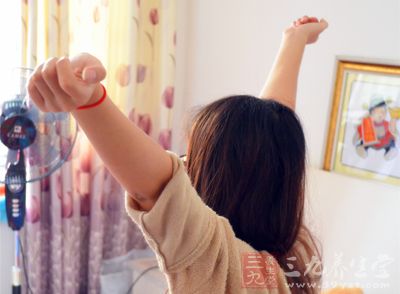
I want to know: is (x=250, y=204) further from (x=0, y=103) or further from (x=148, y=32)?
(x=148, y=32)

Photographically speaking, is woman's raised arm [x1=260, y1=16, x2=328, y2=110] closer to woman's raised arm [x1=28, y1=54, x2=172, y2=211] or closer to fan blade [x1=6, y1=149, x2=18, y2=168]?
woman's raised arm [x1=28, y1=54, x2=172, y2=211]

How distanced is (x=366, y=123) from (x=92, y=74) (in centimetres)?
160

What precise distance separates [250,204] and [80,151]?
1.47m

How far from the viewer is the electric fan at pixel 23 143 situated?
1.63 meters

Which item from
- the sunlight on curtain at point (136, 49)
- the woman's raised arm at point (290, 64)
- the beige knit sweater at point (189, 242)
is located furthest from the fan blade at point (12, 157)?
the beige knit sweater at point (189, 242)

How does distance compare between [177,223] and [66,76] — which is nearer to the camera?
[66,76]

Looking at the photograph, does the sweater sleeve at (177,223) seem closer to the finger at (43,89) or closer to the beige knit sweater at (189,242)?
the beige knit sweater at (189,242)

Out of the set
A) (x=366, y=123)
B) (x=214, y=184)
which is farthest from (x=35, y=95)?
(x=366, y=123)

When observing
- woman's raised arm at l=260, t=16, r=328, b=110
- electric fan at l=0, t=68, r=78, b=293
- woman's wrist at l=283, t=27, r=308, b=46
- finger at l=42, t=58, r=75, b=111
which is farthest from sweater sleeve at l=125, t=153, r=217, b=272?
electric fan at l=0, t=68, r=78, b=293

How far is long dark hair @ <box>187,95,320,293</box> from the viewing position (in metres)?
0.90

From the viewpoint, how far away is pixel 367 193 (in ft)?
6.38

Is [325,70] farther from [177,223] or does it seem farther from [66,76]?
[66,76]

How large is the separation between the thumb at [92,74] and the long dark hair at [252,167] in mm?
366

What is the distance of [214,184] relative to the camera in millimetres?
899
